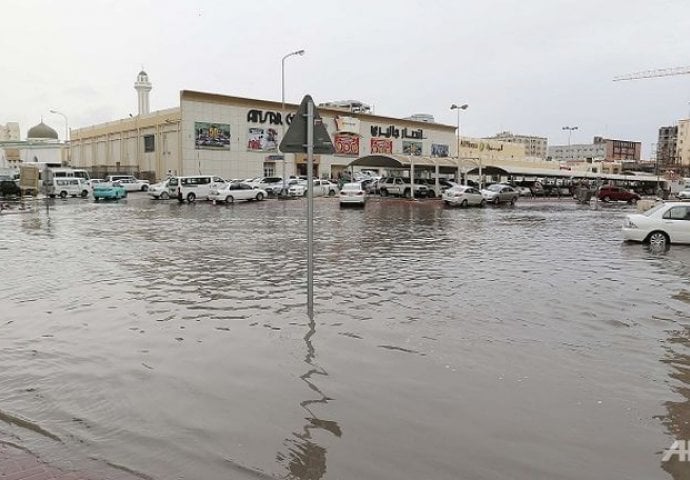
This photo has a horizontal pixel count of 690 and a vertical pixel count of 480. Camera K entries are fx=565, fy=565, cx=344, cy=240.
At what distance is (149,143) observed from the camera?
64.8 metres

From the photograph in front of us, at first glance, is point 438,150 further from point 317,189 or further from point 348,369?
point 348,369

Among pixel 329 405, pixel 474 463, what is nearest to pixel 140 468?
pixel 329 405

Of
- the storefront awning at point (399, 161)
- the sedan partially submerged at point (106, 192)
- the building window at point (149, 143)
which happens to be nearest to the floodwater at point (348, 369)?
the sedan partially submerged at point (106, 192)

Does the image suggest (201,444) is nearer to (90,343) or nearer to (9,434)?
(9,434)

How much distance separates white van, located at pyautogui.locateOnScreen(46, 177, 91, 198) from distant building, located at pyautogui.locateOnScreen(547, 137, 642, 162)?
140963 mm

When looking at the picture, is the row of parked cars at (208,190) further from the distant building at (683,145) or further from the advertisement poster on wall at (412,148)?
the distant building at (683,145)

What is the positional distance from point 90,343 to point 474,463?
15.7ft

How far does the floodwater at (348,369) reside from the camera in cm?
414

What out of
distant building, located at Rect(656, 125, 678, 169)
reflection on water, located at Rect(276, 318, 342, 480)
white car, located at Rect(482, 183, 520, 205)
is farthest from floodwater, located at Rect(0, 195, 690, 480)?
distant building, located at Rect(656, 125, 678, 169)

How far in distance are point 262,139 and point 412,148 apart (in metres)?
25.7

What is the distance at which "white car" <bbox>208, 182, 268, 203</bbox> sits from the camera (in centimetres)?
3875

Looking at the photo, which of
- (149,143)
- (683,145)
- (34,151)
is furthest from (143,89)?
(683,145)

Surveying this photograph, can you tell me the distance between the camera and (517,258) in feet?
45.7

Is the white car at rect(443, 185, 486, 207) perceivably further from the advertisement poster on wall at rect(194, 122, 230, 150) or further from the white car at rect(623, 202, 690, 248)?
the advertisement poster on wall at rect(194, 122, 230, 150)
